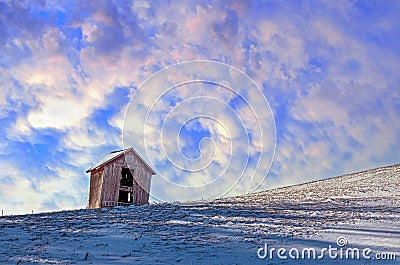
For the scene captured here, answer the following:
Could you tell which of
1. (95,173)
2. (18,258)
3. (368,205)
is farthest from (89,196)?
(18,258)

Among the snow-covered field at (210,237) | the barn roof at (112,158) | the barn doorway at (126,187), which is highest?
the barn roof at (112,158)

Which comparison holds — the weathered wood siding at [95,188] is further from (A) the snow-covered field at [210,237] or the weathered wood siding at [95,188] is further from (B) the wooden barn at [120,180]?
(A) the snow-covered field at [210,237]

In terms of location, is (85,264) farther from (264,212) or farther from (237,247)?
(264,212)

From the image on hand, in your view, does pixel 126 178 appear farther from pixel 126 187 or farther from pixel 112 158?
pixel 112 158

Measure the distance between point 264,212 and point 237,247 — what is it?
288 inches

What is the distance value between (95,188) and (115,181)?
236cm

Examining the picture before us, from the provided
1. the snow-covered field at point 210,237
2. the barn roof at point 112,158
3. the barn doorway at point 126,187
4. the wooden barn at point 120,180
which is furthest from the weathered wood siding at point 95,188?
the snow-covered field at point 210,237

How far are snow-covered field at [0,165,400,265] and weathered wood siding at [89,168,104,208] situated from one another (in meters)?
14.4

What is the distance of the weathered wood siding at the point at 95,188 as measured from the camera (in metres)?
36.1

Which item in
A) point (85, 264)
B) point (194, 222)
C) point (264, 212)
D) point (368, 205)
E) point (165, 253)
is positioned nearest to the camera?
point (85, 264)

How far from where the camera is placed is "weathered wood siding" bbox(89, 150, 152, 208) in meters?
35.8

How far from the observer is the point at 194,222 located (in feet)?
60.8

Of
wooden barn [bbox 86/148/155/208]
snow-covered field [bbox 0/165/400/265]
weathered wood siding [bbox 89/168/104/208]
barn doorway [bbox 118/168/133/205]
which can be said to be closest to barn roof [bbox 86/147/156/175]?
wooden barn [bbox 86/148/155/208]

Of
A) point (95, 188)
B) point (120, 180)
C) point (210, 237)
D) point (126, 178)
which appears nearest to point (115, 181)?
point (120, 180)
